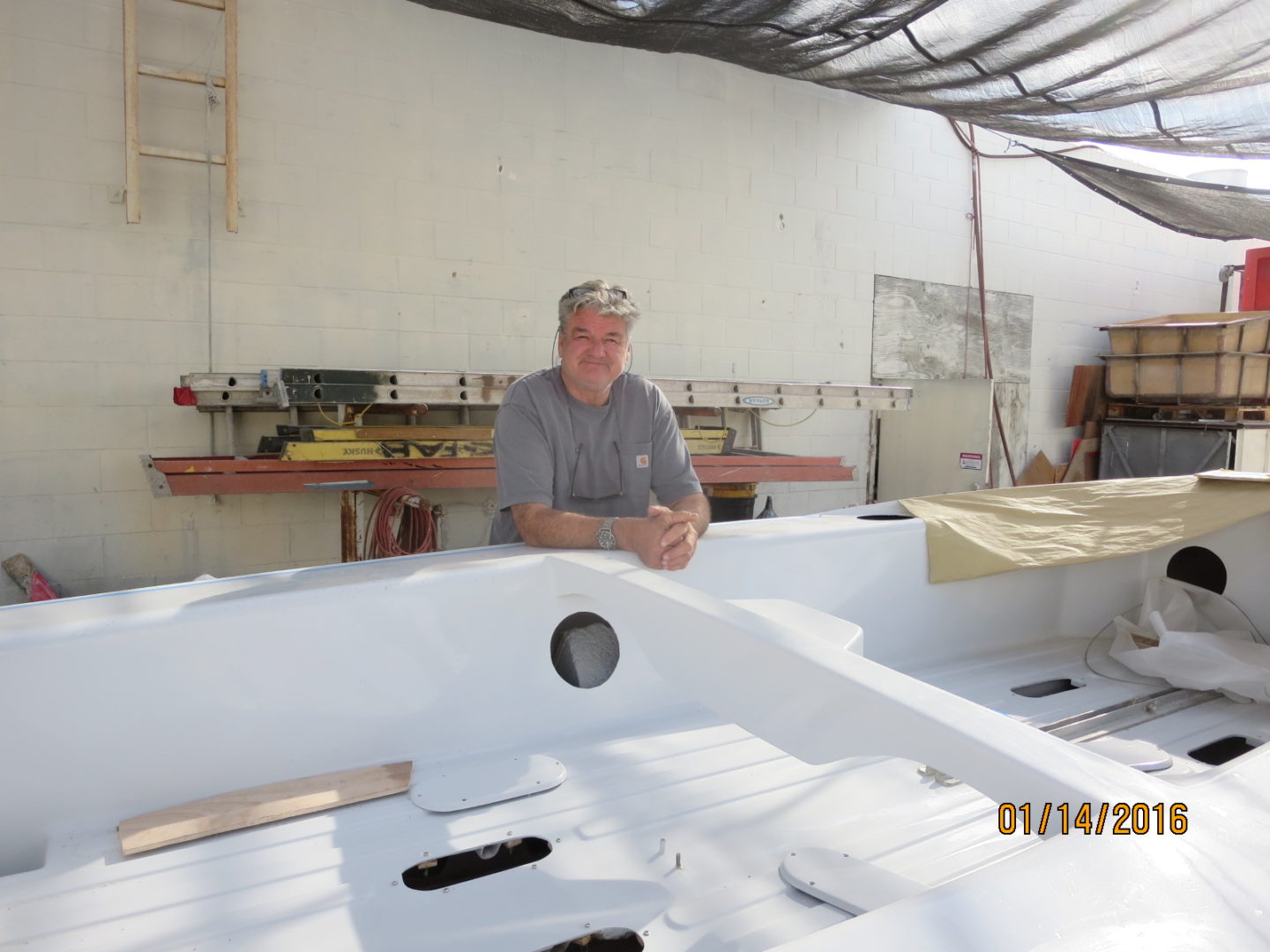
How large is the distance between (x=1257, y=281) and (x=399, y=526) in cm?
752

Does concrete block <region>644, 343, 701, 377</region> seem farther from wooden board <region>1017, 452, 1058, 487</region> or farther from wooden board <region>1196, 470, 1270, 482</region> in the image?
wooden board <region>1017, 452, 1058, 487</region>

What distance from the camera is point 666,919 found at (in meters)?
1.02

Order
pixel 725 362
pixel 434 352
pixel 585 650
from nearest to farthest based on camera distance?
1. pixel 585 650
2. pixel 434 352
3. pixel 725 362

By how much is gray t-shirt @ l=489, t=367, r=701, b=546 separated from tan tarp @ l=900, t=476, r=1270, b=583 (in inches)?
26.9

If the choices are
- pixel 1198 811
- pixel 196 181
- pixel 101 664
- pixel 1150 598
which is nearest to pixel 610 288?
pixel 101 664

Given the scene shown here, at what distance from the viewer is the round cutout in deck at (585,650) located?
5.13 ft

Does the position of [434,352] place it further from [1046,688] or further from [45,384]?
[1046,688]

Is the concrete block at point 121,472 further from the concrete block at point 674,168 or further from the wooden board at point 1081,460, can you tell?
the wooden board at point 1081,460

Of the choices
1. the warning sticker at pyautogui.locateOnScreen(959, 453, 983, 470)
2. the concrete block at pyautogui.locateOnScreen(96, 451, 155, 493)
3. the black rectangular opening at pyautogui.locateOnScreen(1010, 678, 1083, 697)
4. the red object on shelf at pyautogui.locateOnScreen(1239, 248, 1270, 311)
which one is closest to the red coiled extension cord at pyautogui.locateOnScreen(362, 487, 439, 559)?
the concrete block at pyautogui.locateOnScreen(96, 451, 155, 493)

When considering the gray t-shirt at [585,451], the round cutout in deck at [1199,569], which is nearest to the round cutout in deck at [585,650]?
the gray t-shirt at [585,451]

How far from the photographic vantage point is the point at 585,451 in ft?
6.12

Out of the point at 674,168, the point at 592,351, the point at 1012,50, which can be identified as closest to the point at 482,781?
the point at 592,351

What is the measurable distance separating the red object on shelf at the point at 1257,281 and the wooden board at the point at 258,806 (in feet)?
26.9

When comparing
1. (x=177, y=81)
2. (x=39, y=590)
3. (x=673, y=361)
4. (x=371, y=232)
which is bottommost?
(x=39, y=590)
